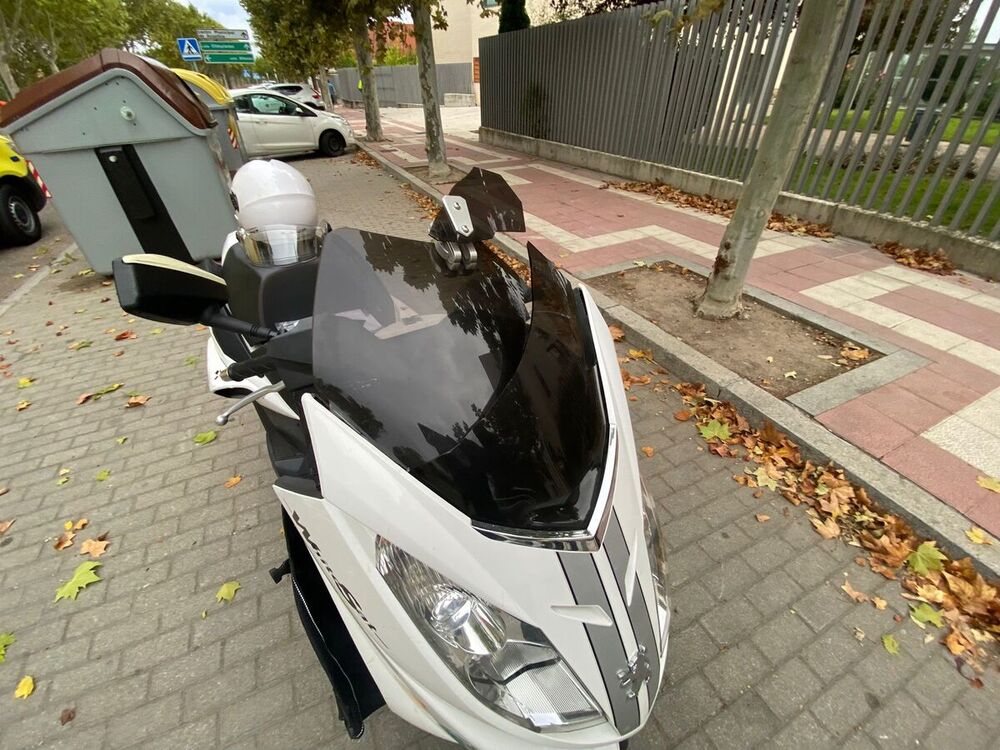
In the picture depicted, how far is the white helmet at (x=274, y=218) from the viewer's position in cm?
181

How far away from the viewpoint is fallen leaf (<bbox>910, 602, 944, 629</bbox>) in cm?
199

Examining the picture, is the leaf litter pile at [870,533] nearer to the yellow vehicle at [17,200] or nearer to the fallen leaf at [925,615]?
the fallen leaf at [925,615]

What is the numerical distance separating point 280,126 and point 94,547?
13.2 metres

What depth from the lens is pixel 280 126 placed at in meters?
12.5

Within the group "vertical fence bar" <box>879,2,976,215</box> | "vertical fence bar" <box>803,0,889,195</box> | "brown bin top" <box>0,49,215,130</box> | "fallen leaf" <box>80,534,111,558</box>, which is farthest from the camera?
"vertical fence bar" <box>803,0,889,195</box>

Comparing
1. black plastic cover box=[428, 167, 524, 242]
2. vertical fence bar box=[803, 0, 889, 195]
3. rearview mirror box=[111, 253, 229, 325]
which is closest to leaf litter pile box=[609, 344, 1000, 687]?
black plastic cover box=[428, 167, 524, 242]

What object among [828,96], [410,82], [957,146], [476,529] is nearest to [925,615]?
[476,529]

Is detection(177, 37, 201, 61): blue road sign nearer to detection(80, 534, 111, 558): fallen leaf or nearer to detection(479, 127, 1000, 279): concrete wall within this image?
detection(479, 127, 1000, 279): concrete wall

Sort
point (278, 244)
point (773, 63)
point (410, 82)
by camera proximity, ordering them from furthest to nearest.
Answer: point (410, 82)
point (773, 63)
point (278, 244)

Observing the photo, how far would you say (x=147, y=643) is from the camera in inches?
77.8

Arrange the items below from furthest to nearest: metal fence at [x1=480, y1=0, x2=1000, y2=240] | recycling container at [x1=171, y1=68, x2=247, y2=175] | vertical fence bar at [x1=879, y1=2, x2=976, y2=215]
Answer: recycling container at [x1=171, y1=68, x2=247, y2=175] < metal fence at [x1=480, y1=0, x2=1000, y2=240] < vertical fence bar at [x1=879, y1=2, x2=976, y2=215]

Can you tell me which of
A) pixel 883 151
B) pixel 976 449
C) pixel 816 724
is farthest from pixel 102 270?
pixel 883 151

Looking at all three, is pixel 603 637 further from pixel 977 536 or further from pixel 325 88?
pixel 325 88

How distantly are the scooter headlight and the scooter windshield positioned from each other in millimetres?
200
